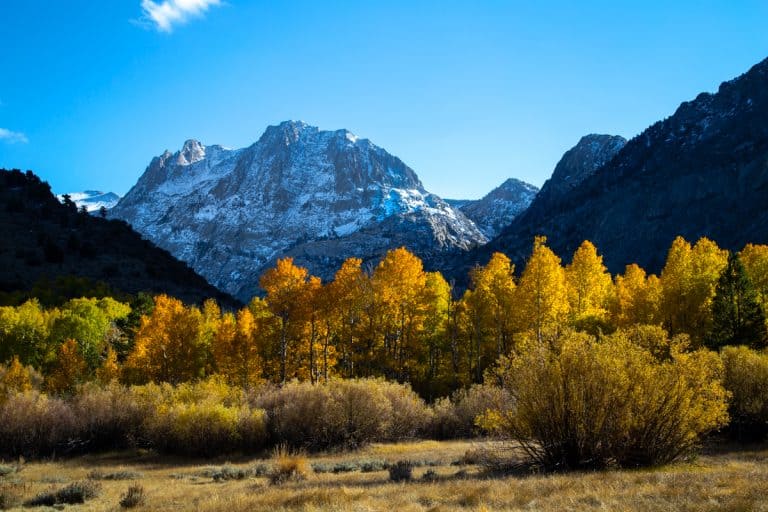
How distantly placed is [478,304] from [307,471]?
940 inches

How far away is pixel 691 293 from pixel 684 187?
122970 mm

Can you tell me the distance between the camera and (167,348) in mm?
45594

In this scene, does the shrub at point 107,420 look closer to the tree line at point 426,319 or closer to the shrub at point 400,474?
the tree line at point 426,319

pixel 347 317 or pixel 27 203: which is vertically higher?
pixel 27 203

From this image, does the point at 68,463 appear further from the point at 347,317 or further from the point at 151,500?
the point at 347,317

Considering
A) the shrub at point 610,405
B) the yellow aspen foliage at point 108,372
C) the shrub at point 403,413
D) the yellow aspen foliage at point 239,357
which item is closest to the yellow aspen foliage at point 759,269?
the shrub at point 403,413

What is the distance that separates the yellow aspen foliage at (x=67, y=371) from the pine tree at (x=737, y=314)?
4919cm

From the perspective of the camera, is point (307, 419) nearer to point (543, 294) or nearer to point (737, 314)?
point (543, 294)

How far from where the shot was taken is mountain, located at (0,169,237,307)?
92.9m

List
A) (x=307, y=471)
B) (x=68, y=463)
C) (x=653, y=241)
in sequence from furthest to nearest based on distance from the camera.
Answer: (x=653, y=241), (x=68, y=463), (x=307, y=471)

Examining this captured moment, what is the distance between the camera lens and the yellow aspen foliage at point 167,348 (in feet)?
149

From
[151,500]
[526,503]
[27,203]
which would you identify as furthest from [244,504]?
[27,203]

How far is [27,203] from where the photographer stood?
414 feet

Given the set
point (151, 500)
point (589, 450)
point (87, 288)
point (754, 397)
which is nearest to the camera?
point (151, 500)
